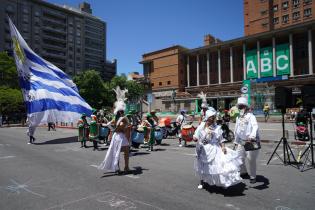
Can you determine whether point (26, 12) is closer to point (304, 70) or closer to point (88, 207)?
point (304, 70)

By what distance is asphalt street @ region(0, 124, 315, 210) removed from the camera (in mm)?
5410

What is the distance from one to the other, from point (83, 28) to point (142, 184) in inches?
3907

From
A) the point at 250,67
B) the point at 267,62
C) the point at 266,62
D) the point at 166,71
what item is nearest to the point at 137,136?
the point at 267,62

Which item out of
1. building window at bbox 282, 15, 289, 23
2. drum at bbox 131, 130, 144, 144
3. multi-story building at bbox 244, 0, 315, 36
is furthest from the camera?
building window at bbox 282, 15, 289, 23

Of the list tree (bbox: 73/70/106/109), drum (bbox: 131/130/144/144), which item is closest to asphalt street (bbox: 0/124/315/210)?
drum (bbox: 131/130/144/144)

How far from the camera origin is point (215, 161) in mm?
5938

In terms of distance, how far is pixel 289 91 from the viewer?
8.61 metres

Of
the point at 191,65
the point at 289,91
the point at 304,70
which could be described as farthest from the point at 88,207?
the point at 191,65

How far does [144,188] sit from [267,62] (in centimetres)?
6064

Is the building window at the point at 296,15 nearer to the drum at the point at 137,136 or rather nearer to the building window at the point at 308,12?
the building window at the point at 308,12

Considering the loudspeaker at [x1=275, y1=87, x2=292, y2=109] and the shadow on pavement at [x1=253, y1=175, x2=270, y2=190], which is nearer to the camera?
the shadow on pavement at [x1=253, y1=175, x2=270, y2=190]

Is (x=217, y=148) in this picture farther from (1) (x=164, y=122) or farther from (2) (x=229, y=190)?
(1) (x=164, y=122)

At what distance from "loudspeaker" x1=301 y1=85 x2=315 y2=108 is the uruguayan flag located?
12202 millimetres

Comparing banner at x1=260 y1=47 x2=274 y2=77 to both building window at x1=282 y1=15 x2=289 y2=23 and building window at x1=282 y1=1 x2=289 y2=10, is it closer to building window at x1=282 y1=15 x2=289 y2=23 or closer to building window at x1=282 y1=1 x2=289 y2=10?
building window at x1=282 y1=15 x2=289 y2=23
